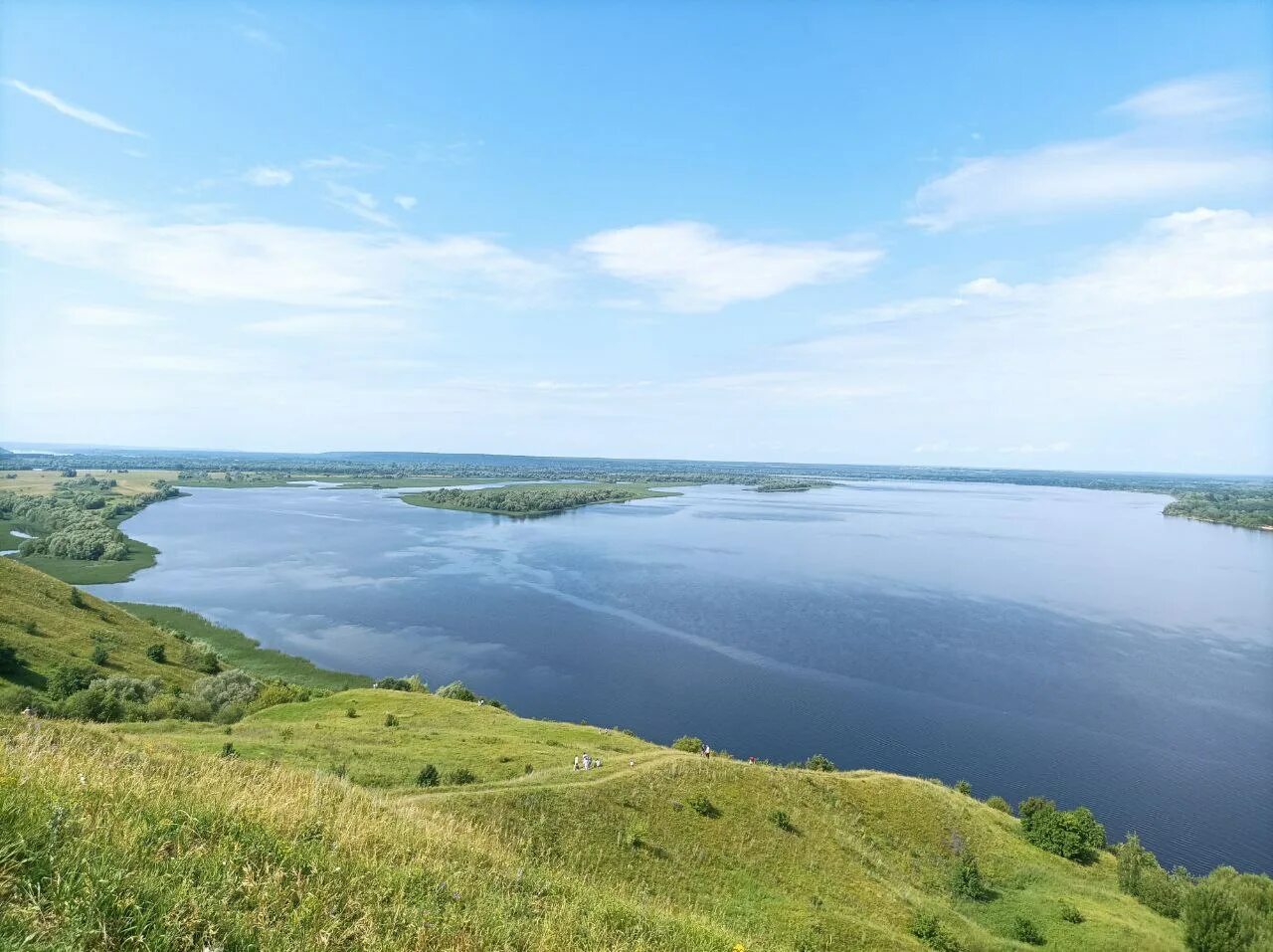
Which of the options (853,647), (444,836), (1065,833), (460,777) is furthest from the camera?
(853,647)

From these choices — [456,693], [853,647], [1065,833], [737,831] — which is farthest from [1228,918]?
[853,647]

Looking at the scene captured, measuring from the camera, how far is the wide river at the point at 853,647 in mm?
59875

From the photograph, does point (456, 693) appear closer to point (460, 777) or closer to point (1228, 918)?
point (460, 777)

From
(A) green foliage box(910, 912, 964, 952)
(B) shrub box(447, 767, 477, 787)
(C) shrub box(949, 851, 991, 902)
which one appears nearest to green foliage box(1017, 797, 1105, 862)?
(C) shrub box(949, 851, 991, 902)

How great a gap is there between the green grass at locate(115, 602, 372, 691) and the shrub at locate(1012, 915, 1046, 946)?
60.6 metres

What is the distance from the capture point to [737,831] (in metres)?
30.8

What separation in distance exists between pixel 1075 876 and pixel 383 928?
4755 cm

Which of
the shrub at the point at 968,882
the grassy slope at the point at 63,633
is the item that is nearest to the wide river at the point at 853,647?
the grassy slope at the point at 63,633

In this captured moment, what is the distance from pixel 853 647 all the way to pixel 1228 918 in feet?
184

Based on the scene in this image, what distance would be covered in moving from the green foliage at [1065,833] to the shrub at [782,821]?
68.5 ft

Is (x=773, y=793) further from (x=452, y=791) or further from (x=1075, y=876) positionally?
(x=1075, y=876)

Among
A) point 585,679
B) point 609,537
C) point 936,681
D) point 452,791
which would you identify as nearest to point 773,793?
point 452,791

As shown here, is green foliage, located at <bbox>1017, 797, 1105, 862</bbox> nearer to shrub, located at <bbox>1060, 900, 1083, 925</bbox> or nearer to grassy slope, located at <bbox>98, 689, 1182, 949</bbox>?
grassy slope, located at <bbox>98, 689, 1182, 949</bbox>

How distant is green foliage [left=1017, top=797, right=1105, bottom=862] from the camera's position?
134 ft
